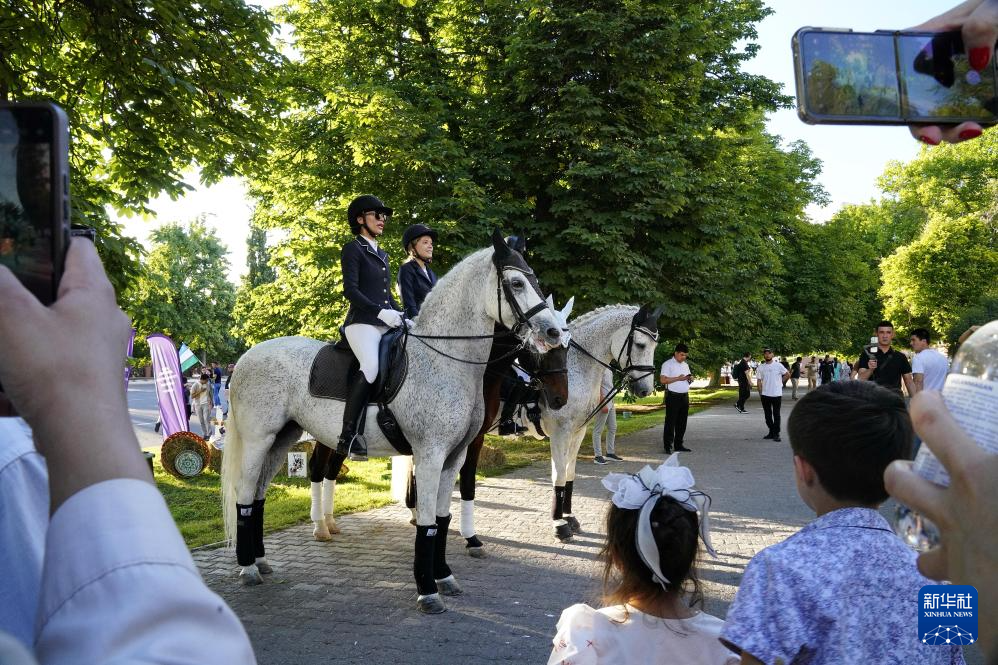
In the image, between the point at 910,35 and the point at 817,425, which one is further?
the point at 817,425

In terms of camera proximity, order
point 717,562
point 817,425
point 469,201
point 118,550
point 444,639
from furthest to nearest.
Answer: point 469,201
point 717,562
point 444,639
point 817,425
point 118,550

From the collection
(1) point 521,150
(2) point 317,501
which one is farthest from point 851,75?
(1) point 521,150

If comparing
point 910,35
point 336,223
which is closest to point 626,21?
point 336,223

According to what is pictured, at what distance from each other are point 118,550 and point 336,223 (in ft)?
48.1

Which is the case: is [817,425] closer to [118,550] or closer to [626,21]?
[118,550]

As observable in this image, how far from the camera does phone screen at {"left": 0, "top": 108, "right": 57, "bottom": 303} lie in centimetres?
84

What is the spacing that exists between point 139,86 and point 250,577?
5.51 m

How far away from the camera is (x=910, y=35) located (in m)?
1.81

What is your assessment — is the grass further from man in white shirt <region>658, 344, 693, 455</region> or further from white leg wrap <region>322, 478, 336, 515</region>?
man in white shirt <region>658, 344, 693, 455</region>

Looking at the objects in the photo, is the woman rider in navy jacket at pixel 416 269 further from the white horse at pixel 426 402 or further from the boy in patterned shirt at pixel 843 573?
the boy in patterned shirt at pixel 843 573

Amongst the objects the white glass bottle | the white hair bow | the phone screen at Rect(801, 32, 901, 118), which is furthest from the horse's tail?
the white glass bottle

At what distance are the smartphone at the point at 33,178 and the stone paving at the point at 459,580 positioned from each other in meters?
4.60

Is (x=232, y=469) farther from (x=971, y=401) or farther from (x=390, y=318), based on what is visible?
(x=971, y=401)

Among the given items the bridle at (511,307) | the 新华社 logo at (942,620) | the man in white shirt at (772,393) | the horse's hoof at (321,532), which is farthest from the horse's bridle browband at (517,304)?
the man in white shirt at (772,393)
